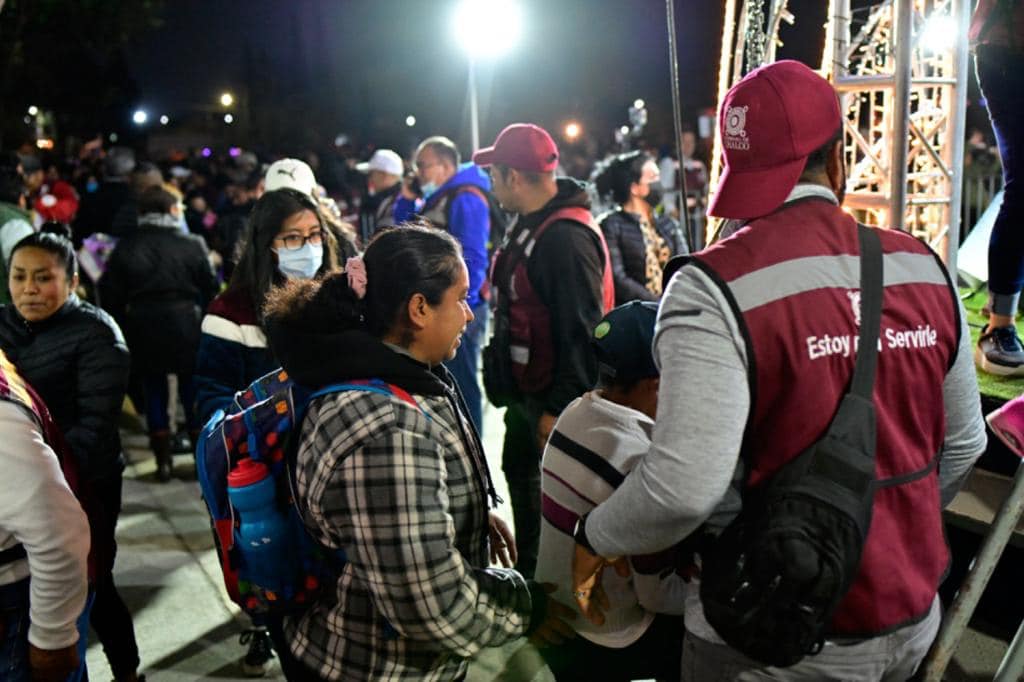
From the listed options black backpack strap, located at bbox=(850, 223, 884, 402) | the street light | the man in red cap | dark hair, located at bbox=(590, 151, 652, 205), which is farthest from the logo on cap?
the street light

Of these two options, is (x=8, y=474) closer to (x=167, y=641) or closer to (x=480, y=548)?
(x=480, y=548)

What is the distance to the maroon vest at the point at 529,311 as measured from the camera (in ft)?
13.9

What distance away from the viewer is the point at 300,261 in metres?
3.57

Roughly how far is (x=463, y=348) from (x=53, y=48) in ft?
93.5

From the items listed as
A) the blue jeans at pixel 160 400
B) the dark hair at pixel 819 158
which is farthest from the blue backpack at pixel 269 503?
the blue jeans at pixel 160 400

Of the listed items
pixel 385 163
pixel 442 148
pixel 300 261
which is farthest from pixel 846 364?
pixel 385 163

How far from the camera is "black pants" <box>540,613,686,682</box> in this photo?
8.07 ft

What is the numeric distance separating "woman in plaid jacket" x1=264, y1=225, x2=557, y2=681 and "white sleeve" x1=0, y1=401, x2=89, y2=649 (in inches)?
22.8

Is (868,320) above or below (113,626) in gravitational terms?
above

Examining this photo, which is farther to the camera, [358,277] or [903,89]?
[903,89]

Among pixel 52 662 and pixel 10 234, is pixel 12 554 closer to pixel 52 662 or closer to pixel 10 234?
pixel 52 662

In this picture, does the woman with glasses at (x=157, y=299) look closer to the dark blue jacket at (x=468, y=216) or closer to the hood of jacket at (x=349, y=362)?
the dark blue jacket at (x=468, y=216)

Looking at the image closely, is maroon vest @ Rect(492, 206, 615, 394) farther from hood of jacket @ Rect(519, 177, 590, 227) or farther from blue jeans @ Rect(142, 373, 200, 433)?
blue jeans @ Rect(142, 373, 200, 433)

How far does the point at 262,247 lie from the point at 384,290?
1.63m
